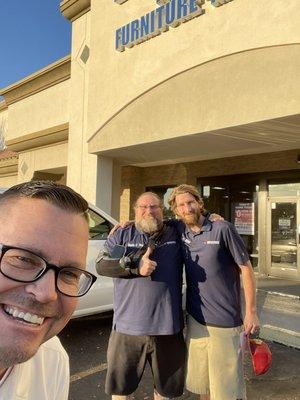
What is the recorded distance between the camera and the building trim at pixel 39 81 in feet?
44.3

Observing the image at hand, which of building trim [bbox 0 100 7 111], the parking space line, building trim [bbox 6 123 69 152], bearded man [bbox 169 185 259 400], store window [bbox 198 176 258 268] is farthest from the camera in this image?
building trim [bbox 0 100 7 111]

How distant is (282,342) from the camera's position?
5215 millimetres

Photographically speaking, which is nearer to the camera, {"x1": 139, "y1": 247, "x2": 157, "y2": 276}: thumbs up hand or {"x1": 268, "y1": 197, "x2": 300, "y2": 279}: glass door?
{"x1": 139, "y1": 247, "x2": 157, "y2": 276}: thumbs up hand

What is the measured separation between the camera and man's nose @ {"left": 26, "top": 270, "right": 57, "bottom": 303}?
1174 millimetres

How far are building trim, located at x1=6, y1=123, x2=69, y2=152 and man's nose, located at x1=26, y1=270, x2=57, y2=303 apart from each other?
12.2 metres

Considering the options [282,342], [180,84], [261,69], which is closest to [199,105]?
[180,84]

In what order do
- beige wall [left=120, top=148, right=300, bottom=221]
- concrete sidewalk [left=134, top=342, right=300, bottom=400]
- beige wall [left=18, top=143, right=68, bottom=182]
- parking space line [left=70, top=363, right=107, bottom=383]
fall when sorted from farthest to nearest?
beige wall [left=18, top=143, right=68, bottom=182]
beige wall [left=120, top=148, right=300, bottom=221]
parking space line [left=70, top=363, right=107, bottom=383]
concrete sidewalk [left=134, top=342, right=300, bottom=400]

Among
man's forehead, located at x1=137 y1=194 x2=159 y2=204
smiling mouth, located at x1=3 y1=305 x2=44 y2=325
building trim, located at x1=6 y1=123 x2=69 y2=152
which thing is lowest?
smiling mouth, located at x1=3 y1=305 x2=44 y2=325

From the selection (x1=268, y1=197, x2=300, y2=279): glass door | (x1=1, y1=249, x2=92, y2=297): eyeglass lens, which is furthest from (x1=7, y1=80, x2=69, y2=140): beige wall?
(x1=1, y1=249, x2=92, y2=297): eyeglass lens

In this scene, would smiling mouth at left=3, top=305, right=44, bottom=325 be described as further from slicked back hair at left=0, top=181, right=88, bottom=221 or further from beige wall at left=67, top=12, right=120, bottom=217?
beige wall at left=67, top=12, right=120, bottom=217

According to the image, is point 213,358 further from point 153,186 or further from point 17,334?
point 153,186

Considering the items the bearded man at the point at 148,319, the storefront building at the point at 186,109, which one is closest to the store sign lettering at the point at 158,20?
the storefront building at the point at 186,109

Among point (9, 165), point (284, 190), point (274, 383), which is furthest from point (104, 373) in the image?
A: point (9, 165)

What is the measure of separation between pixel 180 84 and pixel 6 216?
8338 mm
